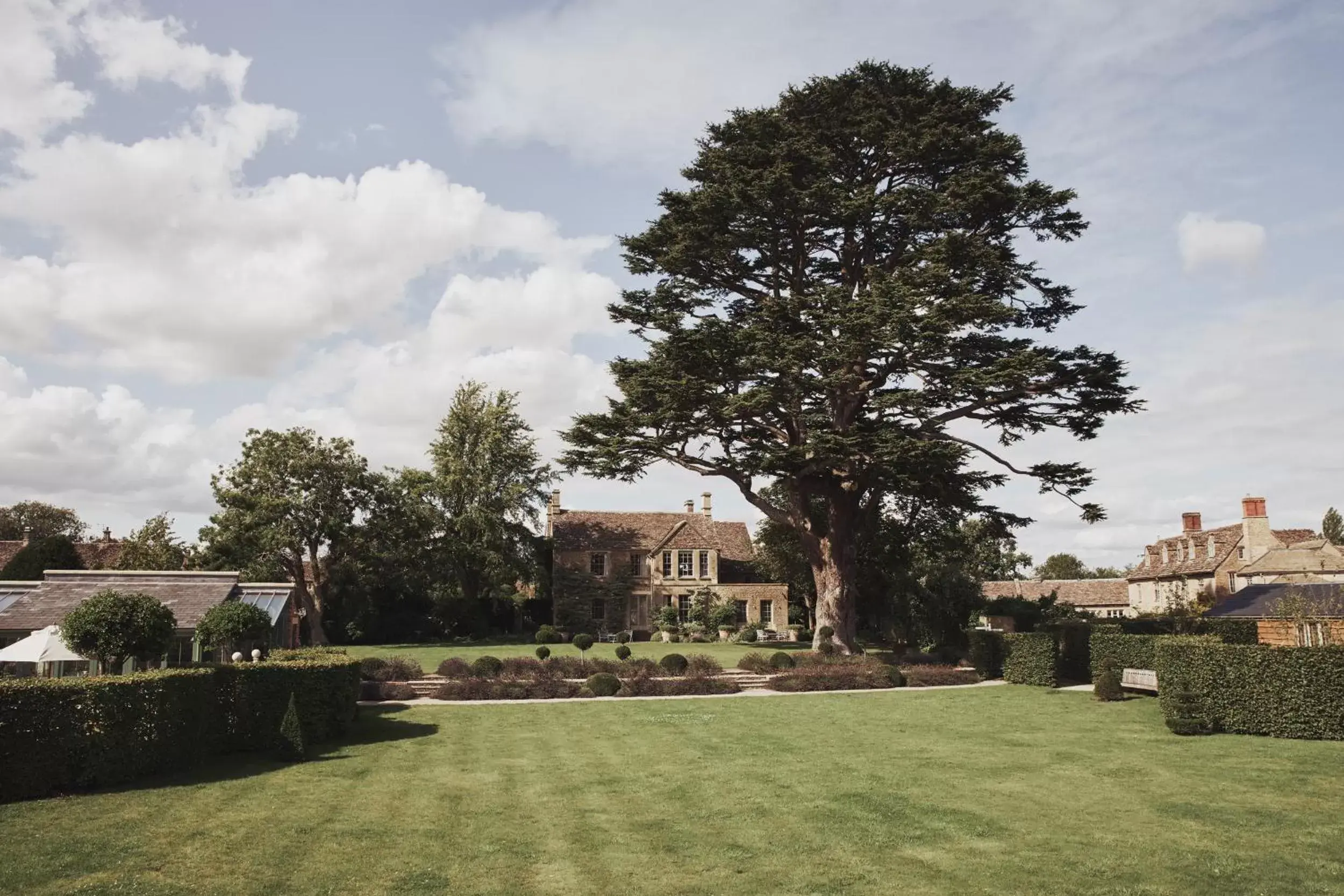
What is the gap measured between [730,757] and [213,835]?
8.99 metres

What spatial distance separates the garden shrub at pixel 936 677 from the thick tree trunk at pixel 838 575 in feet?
12.9

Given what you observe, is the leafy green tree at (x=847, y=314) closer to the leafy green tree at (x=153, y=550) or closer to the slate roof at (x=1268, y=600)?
the slate roof at (x=1268, y=600)

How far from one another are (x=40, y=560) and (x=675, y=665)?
1306 inches

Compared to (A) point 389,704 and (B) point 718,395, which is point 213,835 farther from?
(B) point 718,395

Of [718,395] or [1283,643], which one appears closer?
[1283,643]

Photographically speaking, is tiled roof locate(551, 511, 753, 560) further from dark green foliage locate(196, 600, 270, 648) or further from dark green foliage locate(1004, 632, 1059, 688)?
dark green foliage locate(196, 600, 270, 648)

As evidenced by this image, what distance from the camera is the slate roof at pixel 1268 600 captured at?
90.8 ft

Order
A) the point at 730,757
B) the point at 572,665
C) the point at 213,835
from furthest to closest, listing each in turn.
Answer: the point at 572,665, the point at 730,757, the point at 213,835

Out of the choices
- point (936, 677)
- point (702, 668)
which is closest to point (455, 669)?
point (702, 668)

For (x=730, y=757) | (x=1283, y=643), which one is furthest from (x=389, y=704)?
(x=1283, y=643)

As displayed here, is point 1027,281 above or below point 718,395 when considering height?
above

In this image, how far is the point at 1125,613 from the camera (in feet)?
227

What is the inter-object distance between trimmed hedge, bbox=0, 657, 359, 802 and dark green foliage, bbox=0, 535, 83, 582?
1275 inches

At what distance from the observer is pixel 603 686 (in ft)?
87.9
